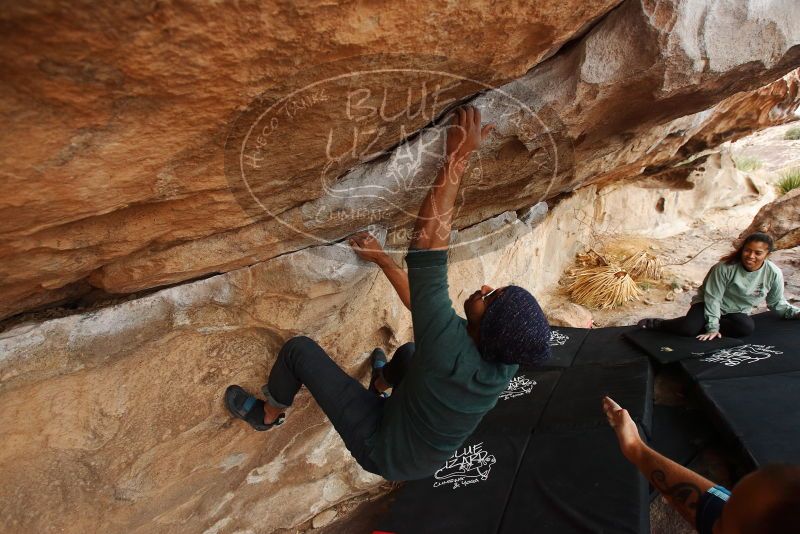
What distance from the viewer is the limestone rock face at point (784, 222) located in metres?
5.31

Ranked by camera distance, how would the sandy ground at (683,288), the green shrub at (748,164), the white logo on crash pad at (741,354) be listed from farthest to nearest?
the green shrub at (748,164), the white logo on crash pad at (741,354), the sandy ground at (683,288)

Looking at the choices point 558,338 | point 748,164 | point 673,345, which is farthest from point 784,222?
point 748,164

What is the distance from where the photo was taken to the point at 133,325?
1.74 meters

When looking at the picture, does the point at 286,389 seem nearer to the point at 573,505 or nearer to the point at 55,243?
the point at 55,243

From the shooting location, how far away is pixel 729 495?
4.00ft

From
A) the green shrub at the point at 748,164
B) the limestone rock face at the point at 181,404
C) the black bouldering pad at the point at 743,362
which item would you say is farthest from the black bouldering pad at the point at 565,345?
the green shrub at the point at 748,164

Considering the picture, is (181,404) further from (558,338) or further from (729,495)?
(558,338)

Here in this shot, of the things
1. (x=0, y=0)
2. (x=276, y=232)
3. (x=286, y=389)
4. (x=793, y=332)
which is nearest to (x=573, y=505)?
(x=286, y=389)

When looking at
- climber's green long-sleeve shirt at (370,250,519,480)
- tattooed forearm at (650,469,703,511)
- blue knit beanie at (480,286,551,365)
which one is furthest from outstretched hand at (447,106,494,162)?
tattooed forearm at (650,469,703,511)

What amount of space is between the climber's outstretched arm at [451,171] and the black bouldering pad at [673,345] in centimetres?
246

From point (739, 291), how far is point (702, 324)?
1.22 feet

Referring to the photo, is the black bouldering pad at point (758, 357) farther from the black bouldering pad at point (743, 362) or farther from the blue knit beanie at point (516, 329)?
the blue knit beanie at point (516, 329)

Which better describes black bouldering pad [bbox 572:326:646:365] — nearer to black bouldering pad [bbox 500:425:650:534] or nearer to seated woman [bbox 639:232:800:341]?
seated woman [bbox 639:232:800:341]

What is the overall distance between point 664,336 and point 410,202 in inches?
108
